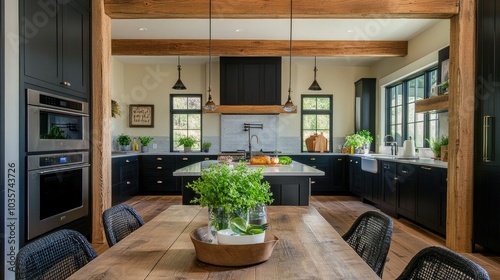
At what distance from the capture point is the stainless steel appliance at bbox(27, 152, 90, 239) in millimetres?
2852

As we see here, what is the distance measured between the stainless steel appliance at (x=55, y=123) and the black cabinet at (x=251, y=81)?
4.25m

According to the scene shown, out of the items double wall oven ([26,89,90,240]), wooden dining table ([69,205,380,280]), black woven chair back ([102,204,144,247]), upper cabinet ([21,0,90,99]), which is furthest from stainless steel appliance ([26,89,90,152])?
wooden dining table ([69,205,380,280])

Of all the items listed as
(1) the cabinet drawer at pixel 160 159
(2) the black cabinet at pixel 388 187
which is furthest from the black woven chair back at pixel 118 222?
(1) the cabinet drawer at pixel 160 159

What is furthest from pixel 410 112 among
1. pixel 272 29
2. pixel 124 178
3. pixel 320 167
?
pixel 124 178

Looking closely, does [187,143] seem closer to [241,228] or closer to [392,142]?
[392,142]

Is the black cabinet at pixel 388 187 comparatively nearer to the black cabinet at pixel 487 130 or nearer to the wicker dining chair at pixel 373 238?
the black cabinet at pixel 487 130

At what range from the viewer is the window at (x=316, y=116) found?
28.0 ft

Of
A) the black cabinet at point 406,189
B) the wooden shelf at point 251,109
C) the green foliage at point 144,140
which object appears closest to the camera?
the black cabinet at point 406,189

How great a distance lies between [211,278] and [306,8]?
3.51 meters

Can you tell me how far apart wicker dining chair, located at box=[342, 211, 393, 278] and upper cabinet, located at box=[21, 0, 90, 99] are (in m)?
2.56

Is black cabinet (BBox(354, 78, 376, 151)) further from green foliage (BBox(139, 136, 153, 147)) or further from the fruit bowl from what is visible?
the fruit bowl

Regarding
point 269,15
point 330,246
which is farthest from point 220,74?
point 330,246

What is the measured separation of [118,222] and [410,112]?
605 cm

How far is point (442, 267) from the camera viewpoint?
3.68ft
